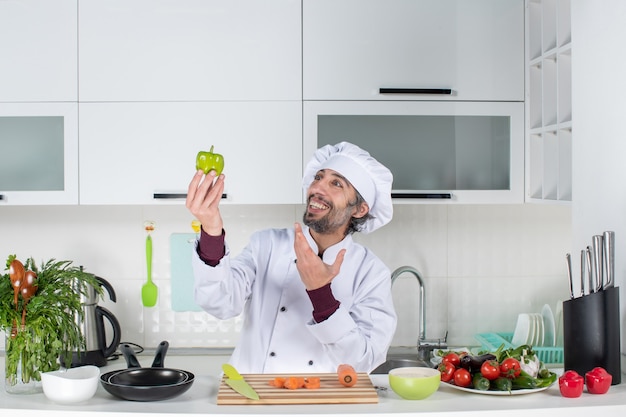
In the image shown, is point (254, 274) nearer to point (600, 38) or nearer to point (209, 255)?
point (209, 255)

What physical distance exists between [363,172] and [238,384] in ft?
2.77

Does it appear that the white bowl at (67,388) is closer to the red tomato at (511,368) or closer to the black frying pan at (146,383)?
the black frying pan at (146,383)

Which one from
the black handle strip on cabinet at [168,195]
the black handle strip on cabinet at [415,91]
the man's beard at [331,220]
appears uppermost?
the black handle strip on cabinet at [415,91]

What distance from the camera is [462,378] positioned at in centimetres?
182

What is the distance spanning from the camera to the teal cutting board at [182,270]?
320 cm

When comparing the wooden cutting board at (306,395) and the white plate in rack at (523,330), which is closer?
the wooden cutting board at (306,395)

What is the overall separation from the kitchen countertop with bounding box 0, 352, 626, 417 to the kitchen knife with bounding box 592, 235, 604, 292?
271 millimetres

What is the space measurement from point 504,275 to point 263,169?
45.8 inches

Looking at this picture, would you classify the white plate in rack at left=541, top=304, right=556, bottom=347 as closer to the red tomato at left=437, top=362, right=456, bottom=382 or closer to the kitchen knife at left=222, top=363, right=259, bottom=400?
the red tomato at left=437, top=362, right=456, bottom=382

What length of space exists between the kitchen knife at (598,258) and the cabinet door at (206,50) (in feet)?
4.07

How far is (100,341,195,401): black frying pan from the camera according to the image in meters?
1.74

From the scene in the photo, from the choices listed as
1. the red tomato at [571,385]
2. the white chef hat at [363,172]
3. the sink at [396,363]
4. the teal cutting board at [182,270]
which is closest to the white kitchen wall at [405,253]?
the teal cutting board at [182,270]

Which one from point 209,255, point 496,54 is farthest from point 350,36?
point 209,255

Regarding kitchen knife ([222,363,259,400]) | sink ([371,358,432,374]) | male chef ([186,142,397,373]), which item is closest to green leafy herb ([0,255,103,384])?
kitchen knife ([222,363,259,400])
